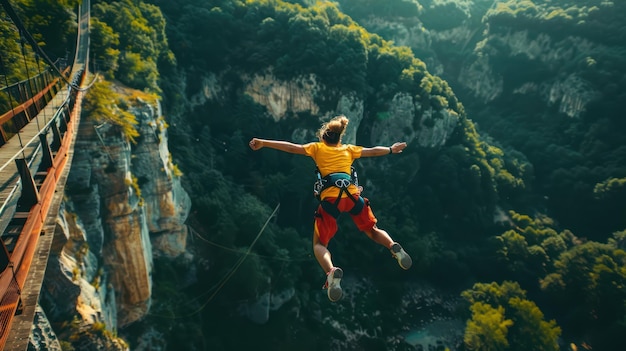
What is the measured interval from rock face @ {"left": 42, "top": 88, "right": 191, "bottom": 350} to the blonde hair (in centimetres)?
1073

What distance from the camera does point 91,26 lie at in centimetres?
2000

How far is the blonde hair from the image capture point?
5496 millimetres

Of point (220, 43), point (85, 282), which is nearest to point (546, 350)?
point (85, 282)

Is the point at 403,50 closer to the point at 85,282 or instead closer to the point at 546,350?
the point at 546,350

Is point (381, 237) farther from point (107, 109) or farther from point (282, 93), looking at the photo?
point (282, 93)

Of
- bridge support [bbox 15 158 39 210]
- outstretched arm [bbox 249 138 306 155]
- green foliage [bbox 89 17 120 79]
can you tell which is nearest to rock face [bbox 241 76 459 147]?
green foliage [bbox 89 17 120 79]

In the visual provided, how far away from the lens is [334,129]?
5.53 meters

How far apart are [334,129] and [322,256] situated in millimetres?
1934

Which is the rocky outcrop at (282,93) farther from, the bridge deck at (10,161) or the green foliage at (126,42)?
the bridge deck at (10,161)

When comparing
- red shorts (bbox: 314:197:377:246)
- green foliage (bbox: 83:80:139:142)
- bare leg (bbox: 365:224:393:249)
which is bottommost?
green foliage (bbox: 83:80:139:142)

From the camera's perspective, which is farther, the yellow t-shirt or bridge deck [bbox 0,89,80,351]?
the yellow t-shirt

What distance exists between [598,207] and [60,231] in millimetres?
54460

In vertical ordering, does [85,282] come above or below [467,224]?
above

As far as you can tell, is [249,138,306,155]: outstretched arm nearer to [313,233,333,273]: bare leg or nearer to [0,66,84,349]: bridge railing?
[313,233,333,273]: bare leg
